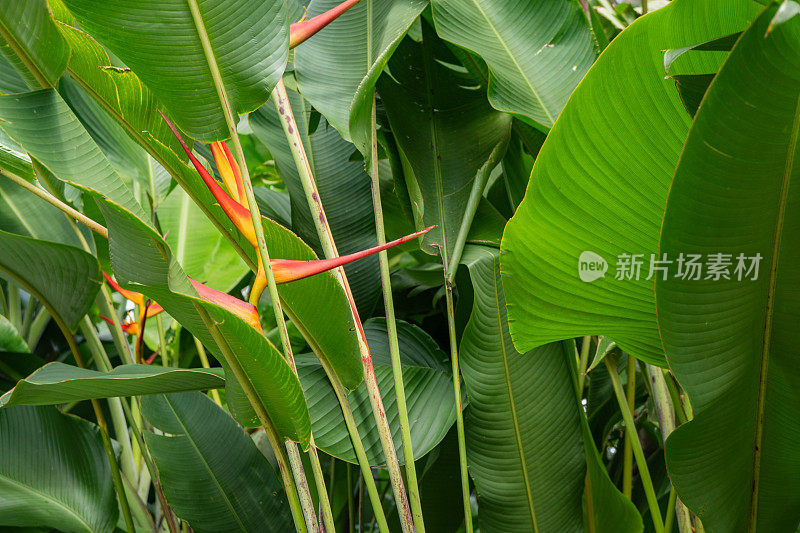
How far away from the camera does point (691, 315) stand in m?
0.44

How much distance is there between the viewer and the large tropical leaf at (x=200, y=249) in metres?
0.97

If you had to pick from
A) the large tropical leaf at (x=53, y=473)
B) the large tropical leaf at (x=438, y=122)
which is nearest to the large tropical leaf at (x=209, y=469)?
the large tropical leaf at (x=53, y=473)

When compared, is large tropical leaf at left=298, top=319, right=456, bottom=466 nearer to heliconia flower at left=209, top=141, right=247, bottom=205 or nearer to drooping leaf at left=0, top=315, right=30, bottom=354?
heliconia flower at left=209, top=141, right=247, bottom=205

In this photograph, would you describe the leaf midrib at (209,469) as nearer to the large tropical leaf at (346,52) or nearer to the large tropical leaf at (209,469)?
the large tropical leaf at (209,469)

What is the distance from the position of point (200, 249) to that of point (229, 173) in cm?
51

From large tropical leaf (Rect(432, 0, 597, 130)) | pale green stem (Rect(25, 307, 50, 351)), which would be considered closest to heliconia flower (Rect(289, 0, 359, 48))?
large tropical leaf (Rect(432, 0, 597, 130))

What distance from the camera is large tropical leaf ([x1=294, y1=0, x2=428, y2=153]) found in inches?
24.9

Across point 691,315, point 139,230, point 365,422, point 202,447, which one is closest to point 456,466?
point 365,422

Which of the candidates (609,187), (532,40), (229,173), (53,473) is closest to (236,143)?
(229,173)

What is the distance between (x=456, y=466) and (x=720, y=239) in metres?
0.50

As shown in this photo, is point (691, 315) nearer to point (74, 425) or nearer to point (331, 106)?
point (331, 106)

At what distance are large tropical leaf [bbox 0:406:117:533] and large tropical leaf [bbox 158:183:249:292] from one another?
284 mm

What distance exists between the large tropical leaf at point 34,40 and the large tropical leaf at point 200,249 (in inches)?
17.7

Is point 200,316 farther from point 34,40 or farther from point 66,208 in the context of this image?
point 34,40
